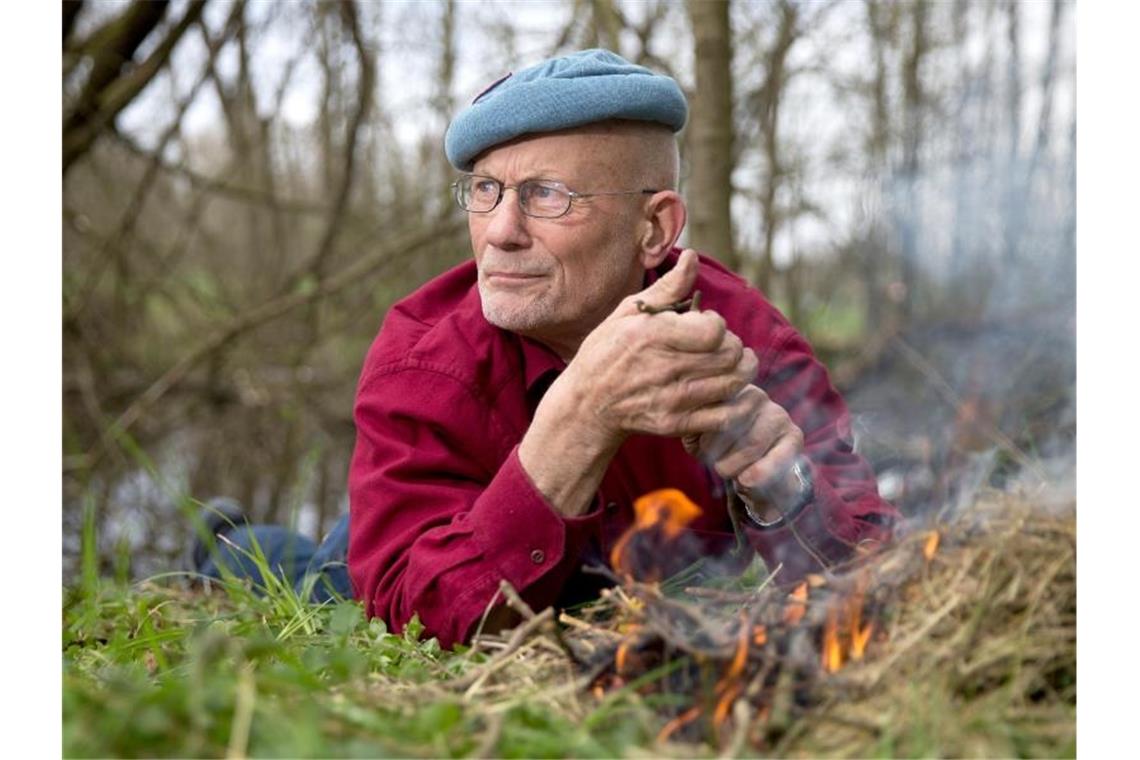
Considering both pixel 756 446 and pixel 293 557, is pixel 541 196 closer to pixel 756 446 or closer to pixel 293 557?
pixel 756 446

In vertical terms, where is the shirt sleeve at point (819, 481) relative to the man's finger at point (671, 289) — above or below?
below

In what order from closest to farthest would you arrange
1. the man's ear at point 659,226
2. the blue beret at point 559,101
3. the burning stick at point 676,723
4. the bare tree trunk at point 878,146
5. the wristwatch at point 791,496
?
the burning stick at point 676,723 → the wristwatch at point 791,496 → the blue beret at point 559,101 → the man's ear at point 659,226 → the bare tree trunk at point 878,146

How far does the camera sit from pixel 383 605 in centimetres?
267

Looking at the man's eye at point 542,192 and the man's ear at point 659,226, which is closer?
the man's eye at point 542,192

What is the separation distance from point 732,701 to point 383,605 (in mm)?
1080

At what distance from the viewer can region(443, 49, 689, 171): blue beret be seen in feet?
9.09

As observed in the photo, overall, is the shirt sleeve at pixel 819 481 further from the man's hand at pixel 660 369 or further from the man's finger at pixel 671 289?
the man's finger at pixel 671 289

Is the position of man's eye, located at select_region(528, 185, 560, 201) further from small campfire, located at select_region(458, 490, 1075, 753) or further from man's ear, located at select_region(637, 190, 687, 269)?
small campfire, located at select_region(458, 490, 1075, 753)

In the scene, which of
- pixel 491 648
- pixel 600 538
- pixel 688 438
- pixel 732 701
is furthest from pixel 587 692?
pixel 600 538

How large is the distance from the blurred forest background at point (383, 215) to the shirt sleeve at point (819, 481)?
1.70m

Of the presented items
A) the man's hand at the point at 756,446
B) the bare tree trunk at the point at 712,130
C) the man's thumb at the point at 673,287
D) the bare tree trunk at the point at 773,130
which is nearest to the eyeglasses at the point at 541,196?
the man's thumb at the point at 673,287

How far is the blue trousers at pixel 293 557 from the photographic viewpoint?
3635mm

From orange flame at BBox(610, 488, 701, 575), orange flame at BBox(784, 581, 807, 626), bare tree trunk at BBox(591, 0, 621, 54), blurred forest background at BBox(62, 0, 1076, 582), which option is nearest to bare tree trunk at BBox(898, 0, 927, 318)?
blurred forest background at BBox(62, 0, 1076, 582)
